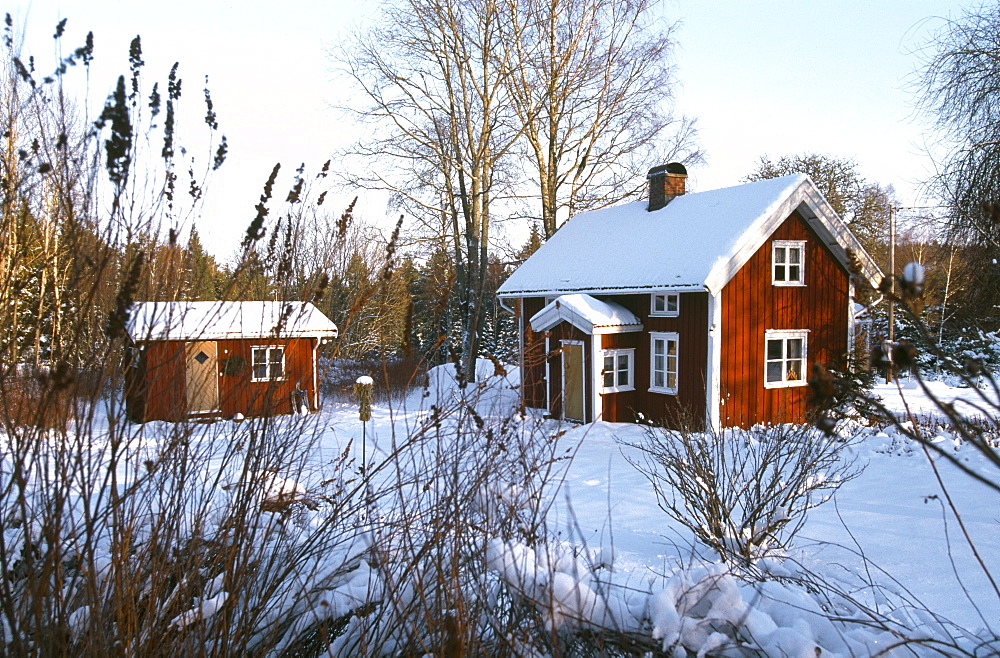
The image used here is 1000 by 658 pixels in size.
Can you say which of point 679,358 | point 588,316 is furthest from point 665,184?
point 679,358

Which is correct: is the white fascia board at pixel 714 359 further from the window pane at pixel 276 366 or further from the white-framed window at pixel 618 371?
the window pane at pixel 276 366

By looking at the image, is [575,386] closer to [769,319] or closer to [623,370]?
[623,370]

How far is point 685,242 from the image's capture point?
14.1 m

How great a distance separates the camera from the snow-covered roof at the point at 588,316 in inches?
550

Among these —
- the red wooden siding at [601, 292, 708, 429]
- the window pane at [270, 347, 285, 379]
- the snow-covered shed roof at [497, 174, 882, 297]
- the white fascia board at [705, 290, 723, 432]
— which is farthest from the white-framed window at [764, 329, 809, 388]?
the window pane at [270, 347, 285, 379]

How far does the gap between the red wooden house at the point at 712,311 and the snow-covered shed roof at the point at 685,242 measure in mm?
35

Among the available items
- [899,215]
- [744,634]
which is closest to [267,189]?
[744,634]

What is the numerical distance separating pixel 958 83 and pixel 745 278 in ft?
15.3

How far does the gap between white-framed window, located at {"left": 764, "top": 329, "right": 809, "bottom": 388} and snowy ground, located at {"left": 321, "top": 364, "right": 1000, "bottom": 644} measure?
3.12 metres

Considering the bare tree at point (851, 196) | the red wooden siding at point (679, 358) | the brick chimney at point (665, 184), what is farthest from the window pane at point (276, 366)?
the bare tree at point (851, 196)

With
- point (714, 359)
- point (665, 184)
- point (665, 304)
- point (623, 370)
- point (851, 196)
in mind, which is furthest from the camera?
point (851, 196)

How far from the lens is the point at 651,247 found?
48.3 ft

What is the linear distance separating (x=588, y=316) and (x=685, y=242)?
2458mm

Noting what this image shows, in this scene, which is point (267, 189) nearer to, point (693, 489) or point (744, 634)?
point (744, 634)
